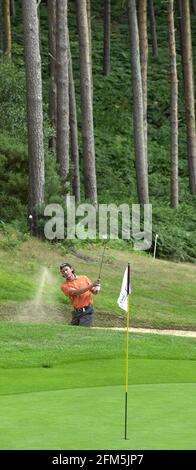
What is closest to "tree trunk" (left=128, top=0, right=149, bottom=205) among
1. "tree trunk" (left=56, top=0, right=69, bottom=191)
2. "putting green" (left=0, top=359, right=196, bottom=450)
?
"tree trunk" (left=56, top=0, right=69, bottom=191)

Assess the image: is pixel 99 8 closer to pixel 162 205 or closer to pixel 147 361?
pixel 162 205

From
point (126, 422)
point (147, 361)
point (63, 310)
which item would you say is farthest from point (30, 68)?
point (126, 422)

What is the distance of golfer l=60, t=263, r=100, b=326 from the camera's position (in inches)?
851

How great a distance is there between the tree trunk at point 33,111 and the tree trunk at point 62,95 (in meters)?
3.81

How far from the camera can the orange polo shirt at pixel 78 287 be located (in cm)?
2183

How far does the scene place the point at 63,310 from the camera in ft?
87.1

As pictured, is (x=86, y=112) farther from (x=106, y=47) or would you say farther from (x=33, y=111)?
(x=106, y=47)

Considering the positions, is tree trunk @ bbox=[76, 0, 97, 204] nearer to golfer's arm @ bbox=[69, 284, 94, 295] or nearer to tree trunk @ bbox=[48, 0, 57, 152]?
tree trunk @ bbox=[48, 0, 57, 152]

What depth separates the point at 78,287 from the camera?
21875mm

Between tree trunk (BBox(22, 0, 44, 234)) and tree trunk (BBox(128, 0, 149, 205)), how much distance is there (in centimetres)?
1123

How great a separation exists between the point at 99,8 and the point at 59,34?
38.5 meters

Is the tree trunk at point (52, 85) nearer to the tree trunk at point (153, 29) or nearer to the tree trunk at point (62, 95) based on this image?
the tree trunk at point (62, 95)

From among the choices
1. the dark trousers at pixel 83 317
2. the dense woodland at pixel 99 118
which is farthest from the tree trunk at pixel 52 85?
the dark trousers at pixel 83 317

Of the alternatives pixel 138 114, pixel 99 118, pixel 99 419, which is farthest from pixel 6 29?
pixel 99 419
